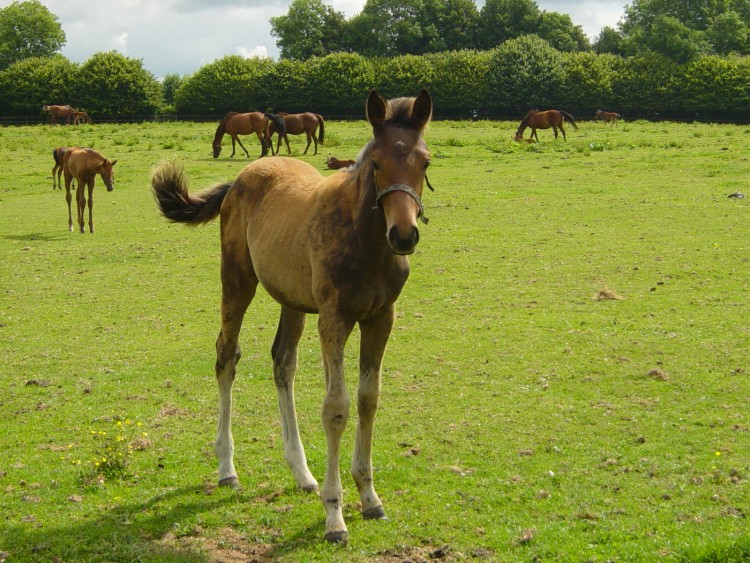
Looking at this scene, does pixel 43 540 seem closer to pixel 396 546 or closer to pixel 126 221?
pixel 396 546

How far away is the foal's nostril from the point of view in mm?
4480

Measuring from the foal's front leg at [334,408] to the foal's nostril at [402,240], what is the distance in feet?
2.73

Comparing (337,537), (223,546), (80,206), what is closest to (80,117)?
(80,206)

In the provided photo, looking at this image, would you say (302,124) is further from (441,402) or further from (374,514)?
(374,514)

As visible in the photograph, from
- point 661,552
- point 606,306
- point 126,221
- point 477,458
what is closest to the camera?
point 661,552

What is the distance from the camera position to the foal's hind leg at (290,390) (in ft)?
19.8

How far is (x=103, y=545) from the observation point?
512 centimetres

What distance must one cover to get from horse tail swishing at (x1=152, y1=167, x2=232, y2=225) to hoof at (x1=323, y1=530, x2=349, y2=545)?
3.22 meters

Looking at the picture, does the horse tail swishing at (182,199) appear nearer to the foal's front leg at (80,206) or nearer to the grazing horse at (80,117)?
the foal's front leg at (80,206)

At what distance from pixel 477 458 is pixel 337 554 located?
6.15 ft

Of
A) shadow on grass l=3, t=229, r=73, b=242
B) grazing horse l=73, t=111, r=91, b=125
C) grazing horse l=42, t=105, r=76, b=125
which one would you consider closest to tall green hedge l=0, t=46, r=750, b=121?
grazing horse l=73, t=111, r=91, b=125

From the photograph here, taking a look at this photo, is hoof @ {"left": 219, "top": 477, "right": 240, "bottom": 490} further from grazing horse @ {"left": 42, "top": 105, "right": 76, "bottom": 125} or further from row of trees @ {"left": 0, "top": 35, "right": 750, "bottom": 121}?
row of trees @ {"left": 0, "top": 35, "right": 750, "bottom": 121}

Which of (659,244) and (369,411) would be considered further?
(659,244)

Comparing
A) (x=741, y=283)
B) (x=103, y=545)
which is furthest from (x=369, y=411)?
(x=741, y=283)
